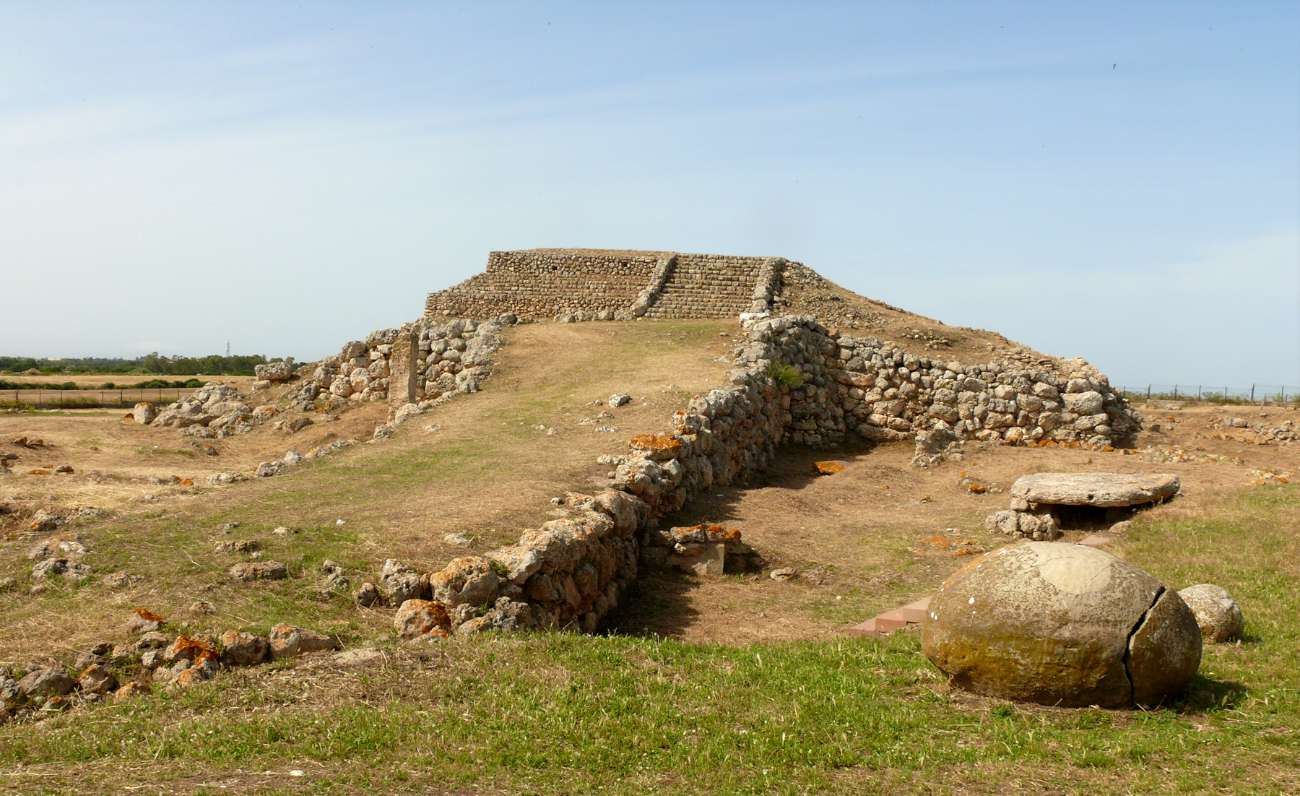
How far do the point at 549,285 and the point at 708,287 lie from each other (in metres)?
4.90

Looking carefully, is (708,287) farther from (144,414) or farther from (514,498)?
(514,498)

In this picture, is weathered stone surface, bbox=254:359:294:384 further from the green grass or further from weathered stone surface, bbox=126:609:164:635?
the green grass

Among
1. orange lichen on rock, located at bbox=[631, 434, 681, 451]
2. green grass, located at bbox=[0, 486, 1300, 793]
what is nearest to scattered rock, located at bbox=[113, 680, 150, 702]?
green grass, located at bbox=[0, 486, 1300, 793]

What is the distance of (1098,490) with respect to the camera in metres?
14.9

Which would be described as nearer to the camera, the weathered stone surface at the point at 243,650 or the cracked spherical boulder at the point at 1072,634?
the cracked spherical boulder at the point at 1072,634

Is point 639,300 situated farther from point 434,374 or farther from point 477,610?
point 477,610

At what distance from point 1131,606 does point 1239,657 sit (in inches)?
91.6

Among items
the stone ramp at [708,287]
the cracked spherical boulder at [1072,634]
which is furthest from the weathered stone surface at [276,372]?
the cracked spherical boulder at [1072,634]

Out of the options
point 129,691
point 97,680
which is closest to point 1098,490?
point 129,691

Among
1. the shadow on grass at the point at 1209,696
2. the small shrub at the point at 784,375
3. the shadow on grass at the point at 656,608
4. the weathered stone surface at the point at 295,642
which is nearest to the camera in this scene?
the shadow on grass at the point at 1209,696

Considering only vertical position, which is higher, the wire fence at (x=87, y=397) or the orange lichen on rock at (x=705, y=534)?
the wire fence at (x=87, y=397)

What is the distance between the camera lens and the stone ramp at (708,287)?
29.2 meters

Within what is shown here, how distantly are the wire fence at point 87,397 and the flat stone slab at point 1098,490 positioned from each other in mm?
24929

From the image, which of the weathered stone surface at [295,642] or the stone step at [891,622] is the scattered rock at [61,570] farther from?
the stone step at [891,622]
